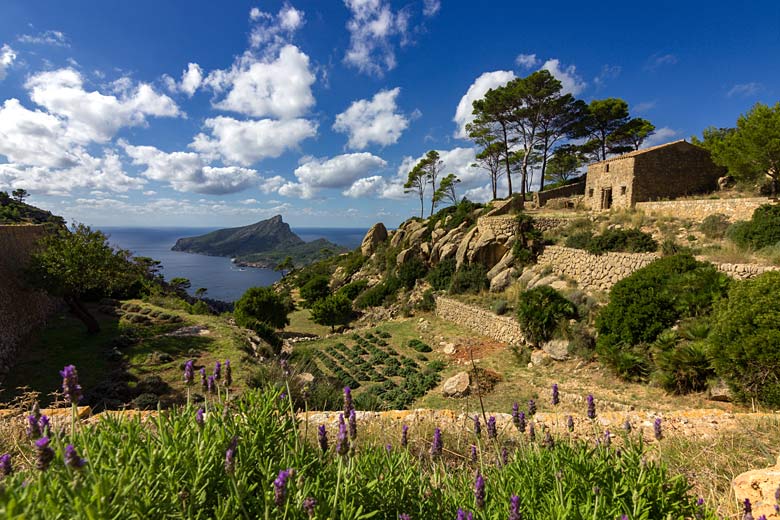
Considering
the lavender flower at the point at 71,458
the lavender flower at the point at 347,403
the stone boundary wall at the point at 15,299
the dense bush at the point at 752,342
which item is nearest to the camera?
the lavender flower at the point at 71,458

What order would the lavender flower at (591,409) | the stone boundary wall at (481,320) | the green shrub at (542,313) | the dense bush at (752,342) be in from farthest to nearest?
the stone boundary wall at (481,320)
the green shrub at (542,313)
the dense bush at (752,342)
the lavender flower at (591,409)

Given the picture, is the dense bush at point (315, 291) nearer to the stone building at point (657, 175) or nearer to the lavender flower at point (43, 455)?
the stone building at point (657, 175)

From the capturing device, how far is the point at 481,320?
57.6 ft

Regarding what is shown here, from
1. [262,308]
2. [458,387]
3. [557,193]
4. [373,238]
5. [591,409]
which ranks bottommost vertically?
[262,308]

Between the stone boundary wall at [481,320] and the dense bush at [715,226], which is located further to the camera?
the stone boundary wall at [481,320]

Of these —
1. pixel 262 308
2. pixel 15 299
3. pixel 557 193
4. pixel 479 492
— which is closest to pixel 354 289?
pixel 262 308

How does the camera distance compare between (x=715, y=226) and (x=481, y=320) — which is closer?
(x=715, y=226)

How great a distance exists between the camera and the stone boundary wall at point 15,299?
11.5 meters

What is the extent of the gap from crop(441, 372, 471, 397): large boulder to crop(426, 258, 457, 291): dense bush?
12.3 meters

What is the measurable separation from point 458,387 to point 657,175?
61.5 ft

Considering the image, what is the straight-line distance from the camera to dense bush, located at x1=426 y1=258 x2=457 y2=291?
23750mm

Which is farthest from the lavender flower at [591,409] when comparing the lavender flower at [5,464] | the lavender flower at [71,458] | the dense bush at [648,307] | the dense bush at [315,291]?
the dense bush at [315,291]

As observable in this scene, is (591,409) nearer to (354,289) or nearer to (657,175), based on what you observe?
(657,175)

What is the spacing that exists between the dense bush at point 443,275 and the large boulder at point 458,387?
12.3 meters
